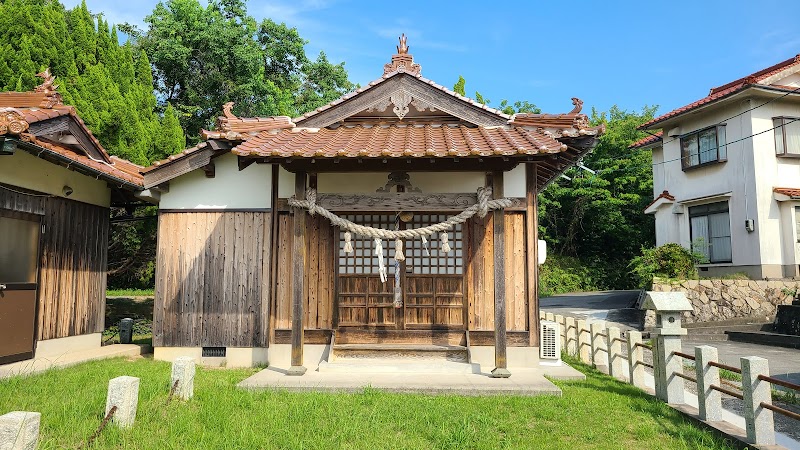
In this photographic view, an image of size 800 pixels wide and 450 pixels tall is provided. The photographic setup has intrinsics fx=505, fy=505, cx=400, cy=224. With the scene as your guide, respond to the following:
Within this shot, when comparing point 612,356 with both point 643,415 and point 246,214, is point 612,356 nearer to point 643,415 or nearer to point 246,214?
point 643,415

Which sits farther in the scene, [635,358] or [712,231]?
[712,231]

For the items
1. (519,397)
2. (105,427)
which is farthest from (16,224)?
(519,397)

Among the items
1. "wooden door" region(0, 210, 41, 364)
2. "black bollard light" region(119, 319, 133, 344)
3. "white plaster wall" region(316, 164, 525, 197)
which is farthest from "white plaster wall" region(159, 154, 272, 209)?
"black bollard light" region(119, 319, 133, 344)

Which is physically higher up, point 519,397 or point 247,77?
point 247,77

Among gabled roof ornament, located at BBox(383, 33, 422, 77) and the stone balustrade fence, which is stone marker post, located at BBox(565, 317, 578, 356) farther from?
gabled roof ornament, located at BBox(383, 33, 422, 77)

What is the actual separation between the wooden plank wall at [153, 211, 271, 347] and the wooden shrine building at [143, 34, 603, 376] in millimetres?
19

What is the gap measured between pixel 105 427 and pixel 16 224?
5508mm

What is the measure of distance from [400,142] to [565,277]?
23788 millimetres

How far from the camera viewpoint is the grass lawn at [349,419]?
514cm

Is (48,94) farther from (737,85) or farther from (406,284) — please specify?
(737,85)

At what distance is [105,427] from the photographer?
5109 millimetres

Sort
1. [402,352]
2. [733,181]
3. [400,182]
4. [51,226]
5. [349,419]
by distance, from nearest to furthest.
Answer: [349,419], [402,352], [400,182], [51,226], [733,181]

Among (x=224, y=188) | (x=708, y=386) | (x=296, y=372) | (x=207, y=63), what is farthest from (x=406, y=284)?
(x=207, y=63)

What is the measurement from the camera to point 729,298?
49.9 feet
